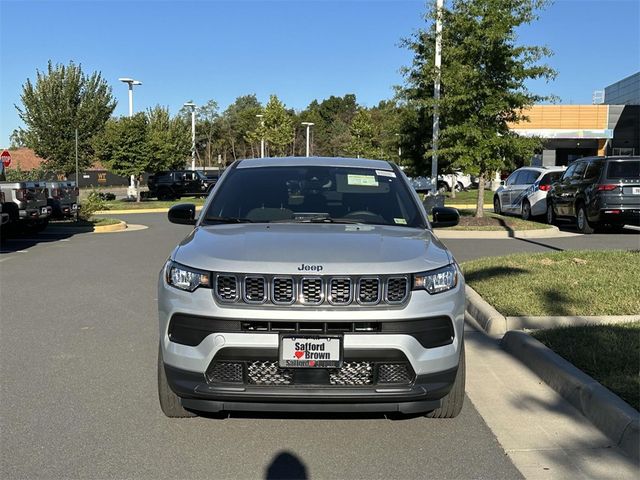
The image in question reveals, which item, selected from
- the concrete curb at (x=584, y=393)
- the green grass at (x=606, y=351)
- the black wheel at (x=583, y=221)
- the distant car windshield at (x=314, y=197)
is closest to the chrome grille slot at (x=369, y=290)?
the distant car windshield at (x=314, y=197)

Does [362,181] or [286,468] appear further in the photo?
[362,181]

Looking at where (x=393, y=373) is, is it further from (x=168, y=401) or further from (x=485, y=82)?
(x=485, y=82)

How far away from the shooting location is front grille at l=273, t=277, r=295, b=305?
3518 millimetres

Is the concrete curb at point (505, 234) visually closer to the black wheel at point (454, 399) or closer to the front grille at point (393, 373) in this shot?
the black wheel at point (454, 399)

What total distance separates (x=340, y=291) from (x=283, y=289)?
317 mm

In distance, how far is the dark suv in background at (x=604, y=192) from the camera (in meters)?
14.2

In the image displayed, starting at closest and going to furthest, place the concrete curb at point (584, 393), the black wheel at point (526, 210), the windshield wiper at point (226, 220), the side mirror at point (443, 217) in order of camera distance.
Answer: the concrete curb at point (584, 393)
the windshield wiper at point (226, 220)
the side mirror at point (443, 217)
the black wheel at point (526, 210)

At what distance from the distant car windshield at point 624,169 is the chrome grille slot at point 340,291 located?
42.0ft

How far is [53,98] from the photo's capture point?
38250 mm

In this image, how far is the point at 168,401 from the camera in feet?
13.3

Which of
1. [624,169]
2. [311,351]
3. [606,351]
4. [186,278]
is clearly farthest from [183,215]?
[624,169]

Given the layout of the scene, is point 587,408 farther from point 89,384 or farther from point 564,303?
point 89,384

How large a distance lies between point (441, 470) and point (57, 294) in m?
6.50

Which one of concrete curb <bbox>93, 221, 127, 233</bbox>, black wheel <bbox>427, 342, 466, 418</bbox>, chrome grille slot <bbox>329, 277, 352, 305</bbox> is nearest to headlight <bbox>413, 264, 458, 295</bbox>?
chrome grille slot <bbox>329, 277, 352, 305</bbox>
